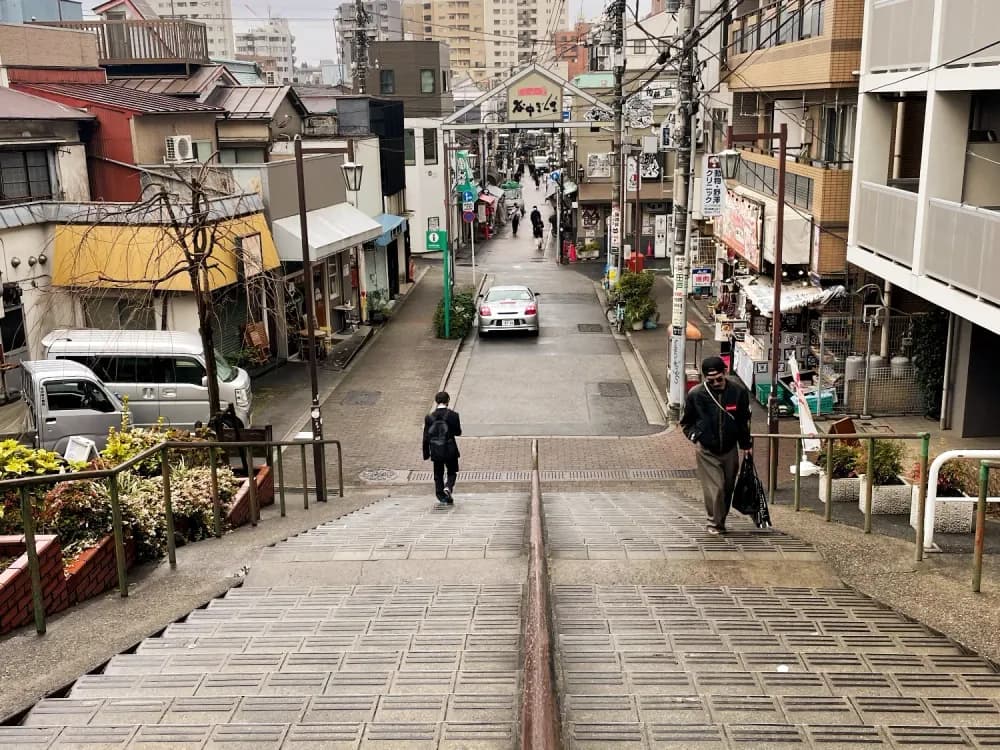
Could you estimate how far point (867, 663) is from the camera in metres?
5.27

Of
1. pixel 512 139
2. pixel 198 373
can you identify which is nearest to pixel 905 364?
pixel 198 373

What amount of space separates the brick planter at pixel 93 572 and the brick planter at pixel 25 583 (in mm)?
100

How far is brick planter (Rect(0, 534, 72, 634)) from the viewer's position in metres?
6.25

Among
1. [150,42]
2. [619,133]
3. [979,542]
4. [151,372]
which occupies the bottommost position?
[151,372]

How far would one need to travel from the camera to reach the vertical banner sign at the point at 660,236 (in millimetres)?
41181

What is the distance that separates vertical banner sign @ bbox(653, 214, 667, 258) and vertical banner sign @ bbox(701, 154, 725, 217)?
20615mm

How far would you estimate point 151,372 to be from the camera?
690 inches

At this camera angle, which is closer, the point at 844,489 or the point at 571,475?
the point at 844,489

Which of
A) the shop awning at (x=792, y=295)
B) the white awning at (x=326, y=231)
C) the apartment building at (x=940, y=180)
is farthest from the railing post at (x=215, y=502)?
the white awning at (x=326, y=231)

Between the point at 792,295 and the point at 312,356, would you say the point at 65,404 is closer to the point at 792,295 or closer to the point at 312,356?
the point at 312,356

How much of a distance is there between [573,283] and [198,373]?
22.9 m

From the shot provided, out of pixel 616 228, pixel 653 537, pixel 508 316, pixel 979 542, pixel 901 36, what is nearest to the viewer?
pixel 979 542

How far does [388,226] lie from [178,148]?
981 centimetres

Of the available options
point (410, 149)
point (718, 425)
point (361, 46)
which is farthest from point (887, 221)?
point (361, 46)
